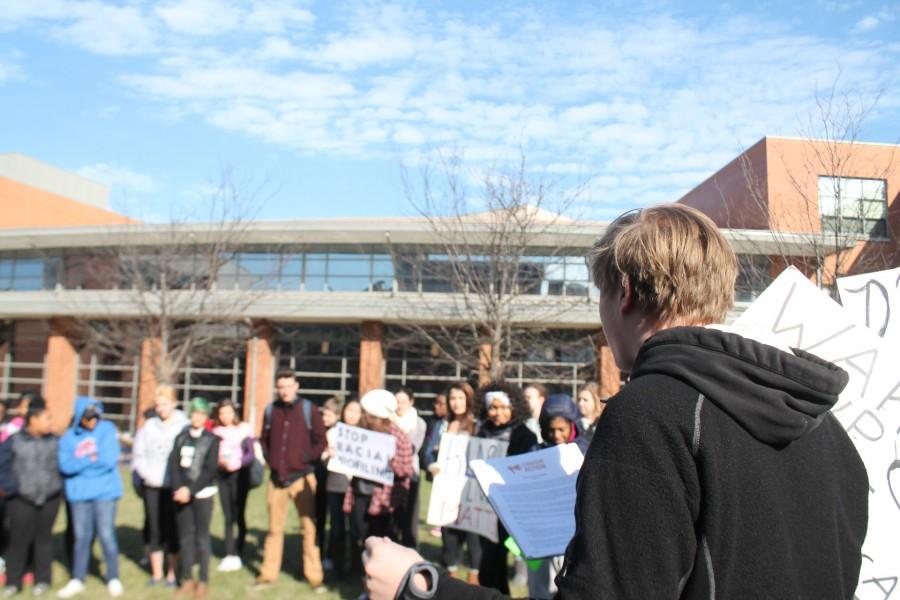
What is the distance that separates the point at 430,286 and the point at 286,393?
1369 cm

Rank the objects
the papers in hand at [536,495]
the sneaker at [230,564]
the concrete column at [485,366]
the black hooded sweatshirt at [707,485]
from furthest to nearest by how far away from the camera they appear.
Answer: the concrete column at [485,366]
the sneaker at [230,564]
the papers in hand at [536,495]
the black hooded sweatshirt at [707,485]

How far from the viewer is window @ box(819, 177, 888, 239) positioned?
8.13 m

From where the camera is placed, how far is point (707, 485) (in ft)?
4.00

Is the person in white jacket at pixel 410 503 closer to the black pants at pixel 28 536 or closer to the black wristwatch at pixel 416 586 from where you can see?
the black pants at pixel 28 536

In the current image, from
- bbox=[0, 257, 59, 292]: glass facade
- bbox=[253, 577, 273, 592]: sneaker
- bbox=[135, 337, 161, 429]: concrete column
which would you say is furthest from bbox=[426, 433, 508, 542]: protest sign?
Answer: bbox=[0, 257, 59, 292]: glass facade

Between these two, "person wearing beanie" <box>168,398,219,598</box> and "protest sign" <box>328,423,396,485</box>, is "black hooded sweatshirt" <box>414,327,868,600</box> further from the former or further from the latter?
"person wearing beanie" <box>168,398,219,598</box>

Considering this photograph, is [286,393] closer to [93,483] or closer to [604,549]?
[93,483]

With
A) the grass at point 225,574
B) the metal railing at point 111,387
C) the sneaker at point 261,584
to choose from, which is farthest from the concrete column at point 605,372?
the metal railing at point 111,387

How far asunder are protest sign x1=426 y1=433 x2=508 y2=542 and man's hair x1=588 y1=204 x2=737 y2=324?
528cm

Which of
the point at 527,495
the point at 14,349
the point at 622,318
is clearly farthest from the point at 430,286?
the point at 622,318

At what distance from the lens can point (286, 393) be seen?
8117 mm

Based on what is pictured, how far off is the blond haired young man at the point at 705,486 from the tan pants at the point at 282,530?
6873 mm

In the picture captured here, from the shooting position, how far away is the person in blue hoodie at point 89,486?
24.5 feet

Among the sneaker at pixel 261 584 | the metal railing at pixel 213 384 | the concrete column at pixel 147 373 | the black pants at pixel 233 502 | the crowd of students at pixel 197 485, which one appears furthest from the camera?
the metal railing at pixel 213 384
